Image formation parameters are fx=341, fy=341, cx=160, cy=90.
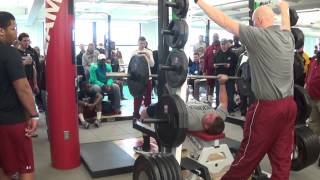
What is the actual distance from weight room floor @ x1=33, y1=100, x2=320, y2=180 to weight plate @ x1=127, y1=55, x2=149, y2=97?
2.72 feet

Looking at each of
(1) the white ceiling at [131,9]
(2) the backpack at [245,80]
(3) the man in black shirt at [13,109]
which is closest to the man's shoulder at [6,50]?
(3) the man in black shirt at [13,109]

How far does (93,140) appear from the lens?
14.7 feet

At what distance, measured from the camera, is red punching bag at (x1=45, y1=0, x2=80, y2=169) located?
128 inches

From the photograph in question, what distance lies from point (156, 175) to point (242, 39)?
100 cm

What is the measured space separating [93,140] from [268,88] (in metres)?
2.94

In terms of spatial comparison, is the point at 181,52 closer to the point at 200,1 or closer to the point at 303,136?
the point at 200,1

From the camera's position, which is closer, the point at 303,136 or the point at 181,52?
the point at 181,52

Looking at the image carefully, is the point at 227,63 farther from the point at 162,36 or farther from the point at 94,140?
the point at 162,36

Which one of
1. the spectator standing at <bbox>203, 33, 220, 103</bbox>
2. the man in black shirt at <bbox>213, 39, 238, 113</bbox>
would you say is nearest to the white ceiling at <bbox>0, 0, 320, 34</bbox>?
the spectator standing at <bbox>203, 33, 220, 103</bbox>

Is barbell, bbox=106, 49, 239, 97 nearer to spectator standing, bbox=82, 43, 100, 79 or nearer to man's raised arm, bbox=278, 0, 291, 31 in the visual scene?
man's raised arm, bbox=278, 0, 291, 31

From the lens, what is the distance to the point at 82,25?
13.1 meters

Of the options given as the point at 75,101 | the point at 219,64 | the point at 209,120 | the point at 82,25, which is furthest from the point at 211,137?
the point at 82,25

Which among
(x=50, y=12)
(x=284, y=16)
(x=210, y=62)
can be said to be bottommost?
(x=210, y=62)

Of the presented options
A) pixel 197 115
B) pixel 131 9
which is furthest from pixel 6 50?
pixel 131 9
